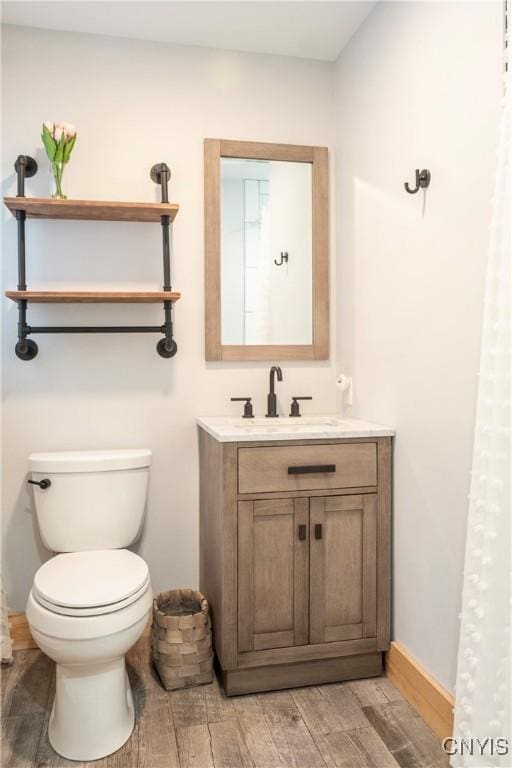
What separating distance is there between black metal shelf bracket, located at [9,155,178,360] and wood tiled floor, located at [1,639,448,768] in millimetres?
1239

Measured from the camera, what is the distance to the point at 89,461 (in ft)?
6.84

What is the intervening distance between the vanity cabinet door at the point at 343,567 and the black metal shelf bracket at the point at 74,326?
0.93 metres

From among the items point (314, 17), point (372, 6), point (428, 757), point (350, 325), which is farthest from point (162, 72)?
point (428, 757)

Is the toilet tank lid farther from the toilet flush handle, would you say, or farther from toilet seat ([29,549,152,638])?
toilet seat ([29,549,152,638])

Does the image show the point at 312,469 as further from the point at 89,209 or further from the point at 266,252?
the point at 89,209

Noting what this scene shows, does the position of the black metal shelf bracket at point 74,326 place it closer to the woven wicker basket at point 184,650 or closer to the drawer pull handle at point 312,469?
the drawer pull handle at point 312,469

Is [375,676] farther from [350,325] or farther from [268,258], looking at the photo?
[268,258]

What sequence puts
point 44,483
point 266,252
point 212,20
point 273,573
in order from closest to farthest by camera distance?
point 273,573, point 44,483, point 212,20, point 266,252

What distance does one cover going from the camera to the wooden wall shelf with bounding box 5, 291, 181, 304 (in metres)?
2.10

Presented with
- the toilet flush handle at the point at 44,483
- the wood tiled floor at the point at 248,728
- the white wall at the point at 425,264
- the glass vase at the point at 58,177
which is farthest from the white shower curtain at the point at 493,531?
the glass vase at the point at 58,177

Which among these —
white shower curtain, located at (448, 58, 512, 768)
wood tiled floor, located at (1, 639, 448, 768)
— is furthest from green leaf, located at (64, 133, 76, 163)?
wood tiled floor, located at (1, 639, 448, 768)

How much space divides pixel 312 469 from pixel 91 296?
104cm

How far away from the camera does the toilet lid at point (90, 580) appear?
63.2 inches

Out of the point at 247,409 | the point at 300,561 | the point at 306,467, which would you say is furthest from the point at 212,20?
the point at 300,561
